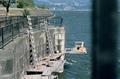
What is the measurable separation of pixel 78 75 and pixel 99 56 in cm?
5475

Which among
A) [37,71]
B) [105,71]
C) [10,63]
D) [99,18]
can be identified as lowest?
[37,71]

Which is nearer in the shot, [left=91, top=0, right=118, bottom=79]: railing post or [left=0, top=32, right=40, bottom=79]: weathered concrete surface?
[left=91, top=0, right=118, bottom=79]: railing post

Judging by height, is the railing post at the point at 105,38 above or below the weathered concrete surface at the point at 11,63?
above

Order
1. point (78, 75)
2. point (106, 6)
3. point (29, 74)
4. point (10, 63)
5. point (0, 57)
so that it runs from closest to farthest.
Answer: point (106, 6), point (0, 57), point (10, 63), point (29, 74), point (78, 75)

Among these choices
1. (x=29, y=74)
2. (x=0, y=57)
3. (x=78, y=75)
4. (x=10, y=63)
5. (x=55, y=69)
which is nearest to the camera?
(x=0, y=57)

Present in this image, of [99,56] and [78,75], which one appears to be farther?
[78,75]

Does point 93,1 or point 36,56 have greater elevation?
point 93,1

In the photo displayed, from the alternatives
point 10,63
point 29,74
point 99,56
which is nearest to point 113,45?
point 99,56

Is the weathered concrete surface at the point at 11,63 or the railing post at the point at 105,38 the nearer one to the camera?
the railing post at the point at 105,38

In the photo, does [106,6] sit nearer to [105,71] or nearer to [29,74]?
[105,71]

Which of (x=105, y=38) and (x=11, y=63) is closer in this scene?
(x=105, y=38)

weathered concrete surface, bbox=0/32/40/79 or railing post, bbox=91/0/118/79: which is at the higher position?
railing post, bbox=91/0/118/79

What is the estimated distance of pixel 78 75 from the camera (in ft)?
186

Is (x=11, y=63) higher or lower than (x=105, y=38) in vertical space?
lower
